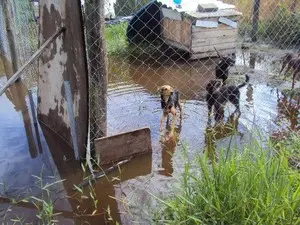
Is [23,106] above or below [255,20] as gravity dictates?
below

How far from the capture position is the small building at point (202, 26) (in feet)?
27.2

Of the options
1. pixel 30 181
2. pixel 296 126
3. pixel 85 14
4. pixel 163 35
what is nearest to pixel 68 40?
pixel 85 14

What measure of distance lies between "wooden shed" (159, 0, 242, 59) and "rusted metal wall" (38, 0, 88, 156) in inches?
192

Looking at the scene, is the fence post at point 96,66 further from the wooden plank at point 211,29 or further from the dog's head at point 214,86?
the wooden plank at point 211,29

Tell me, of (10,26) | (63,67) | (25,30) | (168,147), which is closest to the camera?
(63,67)

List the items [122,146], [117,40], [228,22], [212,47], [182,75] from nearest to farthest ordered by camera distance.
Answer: [122,146], [182,75], [228,22], [212,47], [117,40]

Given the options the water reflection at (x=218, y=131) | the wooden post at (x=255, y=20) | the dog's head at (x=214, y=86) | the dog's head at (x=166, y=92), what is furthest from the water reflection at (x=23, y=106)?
the wooden post at (x=255, y=20)

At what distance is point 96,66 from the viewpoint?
140 inches

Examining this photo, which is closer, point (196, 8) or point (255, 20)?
point (196, 8)

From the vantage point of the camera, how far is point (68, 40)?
353 centimetres

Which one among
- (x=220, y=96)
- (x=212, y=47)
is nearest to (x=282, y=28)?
(x=212, y=47)

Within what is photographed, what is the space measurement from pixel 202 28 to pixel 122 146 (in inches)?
205

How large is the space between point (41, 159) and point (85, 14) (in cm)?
201

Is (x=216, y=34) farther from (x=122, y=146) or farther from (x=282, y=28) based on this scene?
(x=122, y=146)
